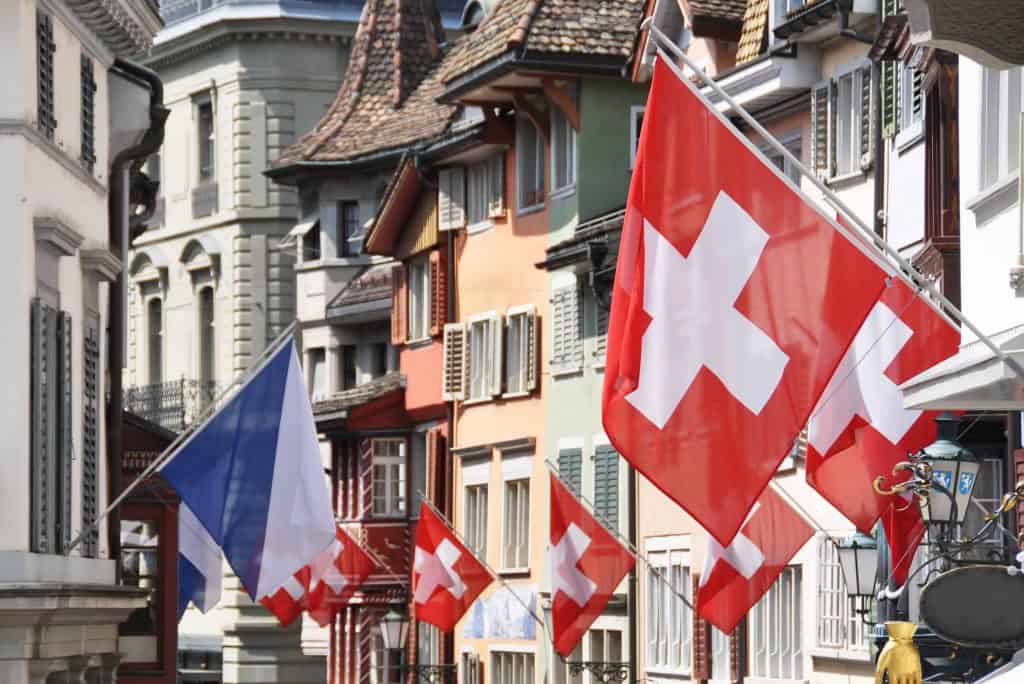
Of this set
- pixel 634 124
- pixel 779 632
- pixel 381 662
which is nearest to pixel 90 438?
pixel 779 632

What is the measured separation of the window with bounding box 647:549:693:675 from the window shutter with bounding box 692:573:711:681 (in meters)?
0.36

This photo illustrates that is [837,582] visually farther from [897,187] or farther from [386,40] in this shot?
[386,40]

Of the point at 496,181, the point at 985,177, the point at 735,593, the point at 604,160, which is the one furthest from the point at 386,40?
the point at 985,177

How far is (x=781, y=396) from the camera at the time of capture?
730 inches

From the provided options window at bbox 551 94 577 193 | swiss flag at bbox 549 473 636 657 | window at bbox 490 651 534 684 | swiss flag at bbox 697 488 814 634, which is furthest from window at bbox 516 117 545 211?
swiss flag at bbox 697 488 814 634

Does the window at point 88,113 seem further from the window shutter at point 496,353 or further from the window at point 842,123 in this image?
the window shutter at point 496,353

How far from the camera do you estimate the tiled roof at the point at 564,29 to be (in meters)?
50.2

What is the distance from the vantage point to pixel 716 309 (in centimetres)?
1866

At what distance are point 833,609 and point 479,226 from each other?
19509 mm

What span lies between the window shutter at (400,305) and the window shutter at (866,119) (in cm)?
2398

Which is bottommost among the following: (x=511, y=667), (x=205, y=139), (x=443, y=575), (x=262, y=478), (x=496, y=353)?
(x=511, y=667)

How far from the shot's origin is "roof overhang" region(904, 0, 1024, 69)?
15.3 m

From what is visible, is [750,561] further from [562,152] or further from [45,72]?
[562,152]

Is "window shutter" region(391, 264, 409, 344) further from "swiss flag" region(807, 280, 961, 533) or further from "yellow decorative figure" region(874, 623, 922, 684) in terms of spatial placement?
"yellow decorative figure" region(874, 623, 922, 684)
